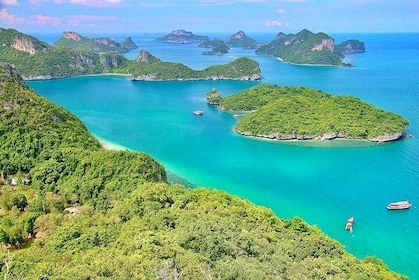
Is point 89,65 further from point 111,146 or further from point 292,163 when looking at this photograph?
point 292,163

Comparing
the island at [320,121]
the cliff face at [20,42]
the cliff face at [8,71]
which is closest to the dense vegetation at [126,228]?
the cliff face at [8,71]

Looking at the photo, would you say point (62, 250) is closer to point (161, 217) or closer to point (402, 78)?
point (161, 217)

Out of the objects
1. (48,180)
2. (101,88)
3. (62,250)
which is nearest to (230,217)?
(62,250)

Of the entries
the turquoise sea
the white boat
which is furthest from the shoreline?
the white boat

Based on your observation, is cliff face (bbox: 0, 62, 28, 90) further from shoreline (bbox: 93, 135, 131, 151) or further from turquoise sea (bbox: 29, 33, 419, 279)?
turquoise sea (bbox: 29, 33, 419, 279)

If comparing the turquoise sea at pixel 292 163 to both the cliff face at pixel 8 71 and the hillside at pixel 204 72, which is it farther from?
the hillside at pixel 204 72
